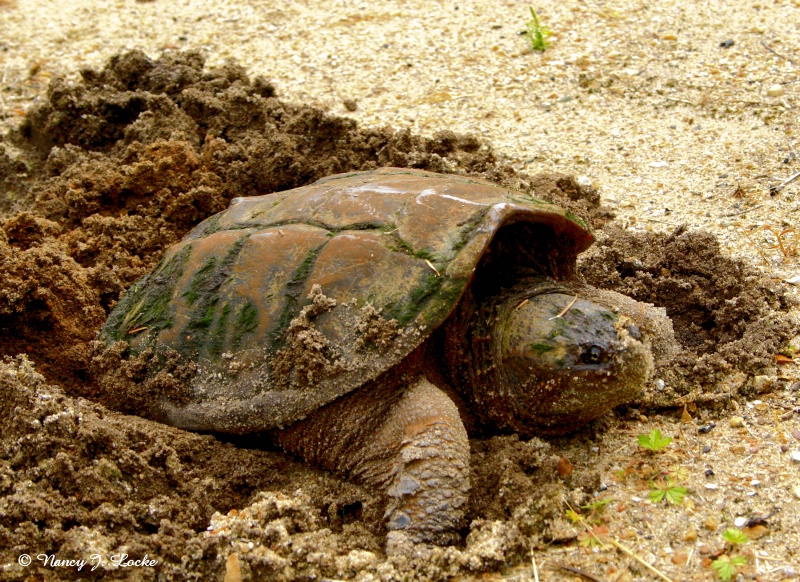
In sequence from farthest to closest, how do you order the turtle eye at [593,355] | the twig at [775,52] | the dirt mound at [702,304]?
the twig at [775,52]
the dirt mound at [702,304]
the turtle eye at [593,355]

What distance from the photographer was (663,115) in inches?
192

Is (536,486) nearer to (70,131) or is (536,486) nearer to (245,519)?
(245,519)

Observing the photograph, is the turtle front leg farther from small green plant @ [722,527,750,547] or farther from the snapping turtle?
small green plant @ [722,527,750,547]

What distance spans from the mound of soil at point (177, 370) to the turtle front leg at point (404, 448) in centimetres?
9

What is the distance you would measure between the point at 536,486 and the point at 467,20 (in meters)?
4.52

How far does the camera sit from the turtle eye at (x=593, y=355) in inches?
102

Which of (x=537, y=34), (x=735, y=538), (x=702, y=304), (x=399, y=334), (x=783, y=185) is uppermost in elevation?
(x=399, y=334)

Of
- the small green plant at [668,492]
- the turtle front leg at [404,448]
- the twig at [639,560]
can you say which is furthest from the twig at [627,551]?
the turtle front leg at [404,448]

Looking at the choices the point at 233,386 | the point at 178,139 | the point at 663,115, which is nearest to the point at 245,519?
the point at 233,386

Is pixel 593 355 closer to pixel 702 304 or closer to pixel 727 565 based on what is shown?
pixel 727 565

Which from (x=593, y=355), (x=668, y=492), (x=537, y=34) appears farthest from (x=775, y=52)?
(x=668, y=492)

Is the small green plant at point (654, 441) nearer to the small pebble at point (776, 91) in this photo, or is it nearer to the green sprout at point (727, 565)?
the green sprout at point (727, 565)

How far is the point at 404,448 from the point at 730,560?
1.05 metres

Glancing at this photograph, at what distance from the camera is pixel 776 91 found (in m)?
4.85
